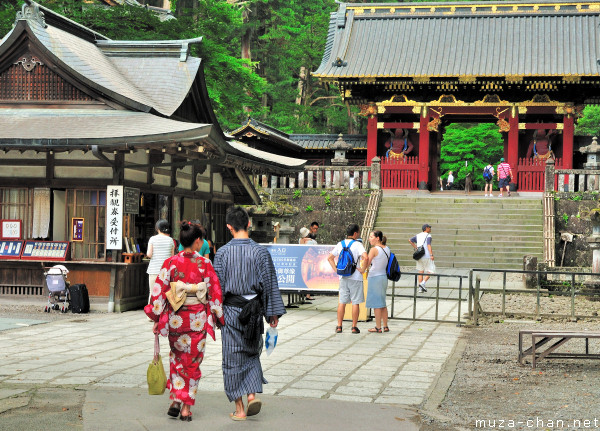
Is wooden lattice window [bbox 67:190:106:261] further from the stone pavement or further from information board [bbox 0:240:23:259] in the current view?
the stone pavement

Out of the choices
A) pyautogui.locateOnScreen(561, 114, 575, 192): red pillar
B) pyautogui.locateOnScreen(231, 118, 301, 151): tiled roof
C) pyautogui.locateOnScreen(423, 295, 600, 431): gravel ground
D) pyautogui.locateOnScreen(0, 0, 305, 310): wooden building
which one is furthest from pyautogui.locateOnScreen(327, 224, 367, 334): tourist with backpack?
pyautogui.locateOnScreen(561, 114, 575, 192): red pillar

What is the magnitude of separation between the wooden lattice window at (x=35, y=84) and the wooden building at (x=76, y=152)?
20 mm

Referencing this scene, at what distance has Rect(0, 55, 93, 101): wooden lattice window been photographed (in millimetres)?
15398

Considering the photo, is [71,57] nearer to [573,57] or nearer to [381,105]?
[381,105]

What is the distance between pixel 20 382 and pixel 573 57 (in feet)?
94.5

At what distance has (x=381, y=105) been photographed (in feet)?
105

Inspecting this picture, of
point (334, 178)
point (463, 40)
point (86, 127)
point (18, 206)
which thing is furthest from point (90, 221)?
point (463, 40)

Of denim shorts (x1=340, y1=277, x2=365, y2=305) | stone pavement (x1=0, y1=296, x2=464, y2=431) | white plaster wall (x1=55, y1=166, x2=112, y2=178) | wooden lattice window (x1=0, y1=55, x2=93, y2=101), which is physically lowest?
stone pavement (x1=0, y1=296, x2=464, y2=431)

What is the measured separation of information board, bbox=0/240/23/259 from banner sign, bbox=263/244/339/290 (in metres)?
4.90

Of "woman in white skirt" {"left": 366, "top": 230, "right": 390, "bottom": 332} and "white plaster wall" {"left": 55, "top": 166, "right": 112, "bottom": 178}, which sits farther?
"white plaster wall" {"left": 55, "top": 166, "right": 112, "bottom": 178}

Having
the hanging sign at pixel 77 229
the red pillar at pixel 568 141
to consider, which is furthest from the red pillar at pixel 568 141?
the hanging sign at pixel 77 229

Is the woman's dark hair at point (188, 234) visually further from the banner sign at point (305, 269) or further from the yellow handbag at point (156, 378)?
the banner sign at point (305, 269)

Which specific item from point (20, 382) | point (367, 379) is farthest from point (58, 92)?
point (367, 379)

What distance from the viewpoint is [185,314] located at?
21.7 ft
